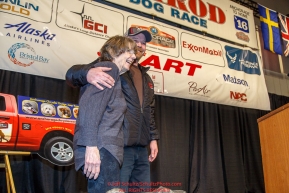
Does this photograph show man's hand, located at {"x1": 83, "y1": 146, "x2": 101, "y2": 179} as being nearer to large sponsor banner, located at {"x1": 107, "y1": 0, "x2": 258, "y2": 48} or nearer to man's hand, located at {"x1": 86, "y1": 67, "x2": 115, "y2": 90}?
man's hand, located at {"x1": 86, "y1": 67, "x2": 115, "y2": 90}

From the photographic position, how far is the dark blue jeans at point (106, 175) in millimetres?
1081

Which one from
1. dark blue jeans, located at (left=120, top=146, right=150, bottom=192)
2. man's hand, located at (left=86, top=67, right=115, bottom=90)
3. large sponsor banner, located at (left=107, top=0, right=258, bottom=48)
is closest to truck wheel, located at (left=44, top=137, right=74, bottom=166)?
dark blue jeans, located at (left=120, top=146, right=150, bottom=192)

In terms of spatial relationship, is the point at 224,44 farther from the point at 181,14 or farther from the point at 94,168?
the point at 94,168

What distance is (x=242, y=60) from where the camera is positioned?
389 centimetres

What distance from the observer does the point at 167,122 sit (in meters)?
3.52

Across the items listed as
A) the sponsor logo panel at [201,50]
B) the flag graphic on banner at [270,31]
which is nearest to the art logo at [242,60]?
the sponsor logo panel at [201,50]

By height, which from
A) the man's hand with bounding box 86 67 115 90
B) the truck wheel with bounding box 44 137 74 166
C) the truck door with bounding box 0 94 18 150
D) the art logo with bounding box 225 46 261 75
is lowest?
the truck wheel with bounding box 44 137 74 166

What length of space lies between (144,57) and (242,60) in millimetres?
1613

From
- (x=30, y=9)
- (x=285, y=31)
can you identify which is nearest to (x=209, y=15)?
(x=285, y=31)

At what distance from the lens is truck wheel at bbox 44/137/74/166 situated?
2.08 meters

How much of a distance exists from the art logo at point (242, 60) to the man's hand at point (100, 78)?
2857mm

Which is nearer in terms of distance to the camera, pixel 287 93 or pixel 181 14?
pixel 181 14

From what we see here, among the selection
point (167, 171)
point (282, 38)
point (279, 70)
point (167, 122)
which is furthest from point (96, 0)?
point (279, 70)

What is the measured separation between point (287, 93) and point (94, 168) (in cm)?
510
